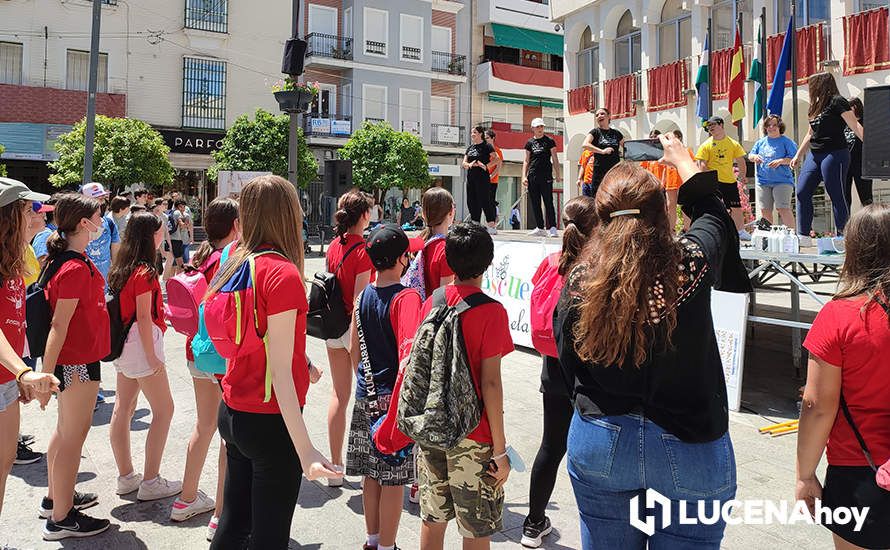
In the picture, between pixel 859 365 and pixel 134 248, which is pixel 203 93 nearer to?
pixel 134 248

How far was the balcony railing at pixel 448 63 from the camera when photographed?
34.1 metres

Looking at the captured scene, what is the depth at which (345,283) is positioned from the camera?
4461 mm

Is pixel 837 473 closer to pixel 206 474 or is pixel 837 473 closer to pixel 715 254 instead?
pixel 715 254

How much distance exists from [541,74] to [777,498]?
34901 millimetres

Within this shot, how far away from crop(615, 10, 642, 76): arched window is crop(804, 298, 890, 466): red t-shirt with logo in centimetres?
2085

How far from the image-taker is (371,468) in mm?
3424

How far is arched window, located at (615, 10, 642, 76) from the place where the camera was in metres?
21.5

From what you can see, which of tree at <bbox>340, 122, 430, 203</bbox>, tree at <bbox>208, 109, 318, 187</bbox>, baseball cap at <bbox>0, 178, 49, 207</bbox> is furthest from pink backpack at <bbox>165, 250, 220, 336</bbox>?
tree at <bbox>340, 122, 430, 203</bbox>

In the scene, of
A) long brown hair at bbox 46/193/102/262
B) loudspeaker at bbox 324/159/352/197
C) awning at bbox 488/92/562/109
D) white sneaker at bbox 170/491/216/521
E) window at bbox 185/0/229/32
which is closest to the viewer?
long brown hair at bbox 46/193/102/262

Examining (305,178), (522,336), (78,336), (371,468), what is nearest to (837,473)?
(371,468)

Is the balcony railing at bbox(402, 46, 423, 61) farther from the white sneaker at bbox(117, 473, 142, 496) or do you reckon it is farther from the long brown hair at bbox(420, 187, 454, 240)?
the white sneaker at bbox(117, 473, 142, 496)

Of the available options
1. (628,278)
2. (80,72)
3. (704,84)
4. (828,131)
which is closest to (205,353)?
(628,278)

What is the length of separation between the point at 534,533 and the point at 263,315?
2.03 metres

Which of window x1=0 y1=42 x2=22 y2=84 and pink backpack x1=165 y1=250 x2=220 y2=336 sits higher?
window x1=0 y1=42 x2=22 y2=84
